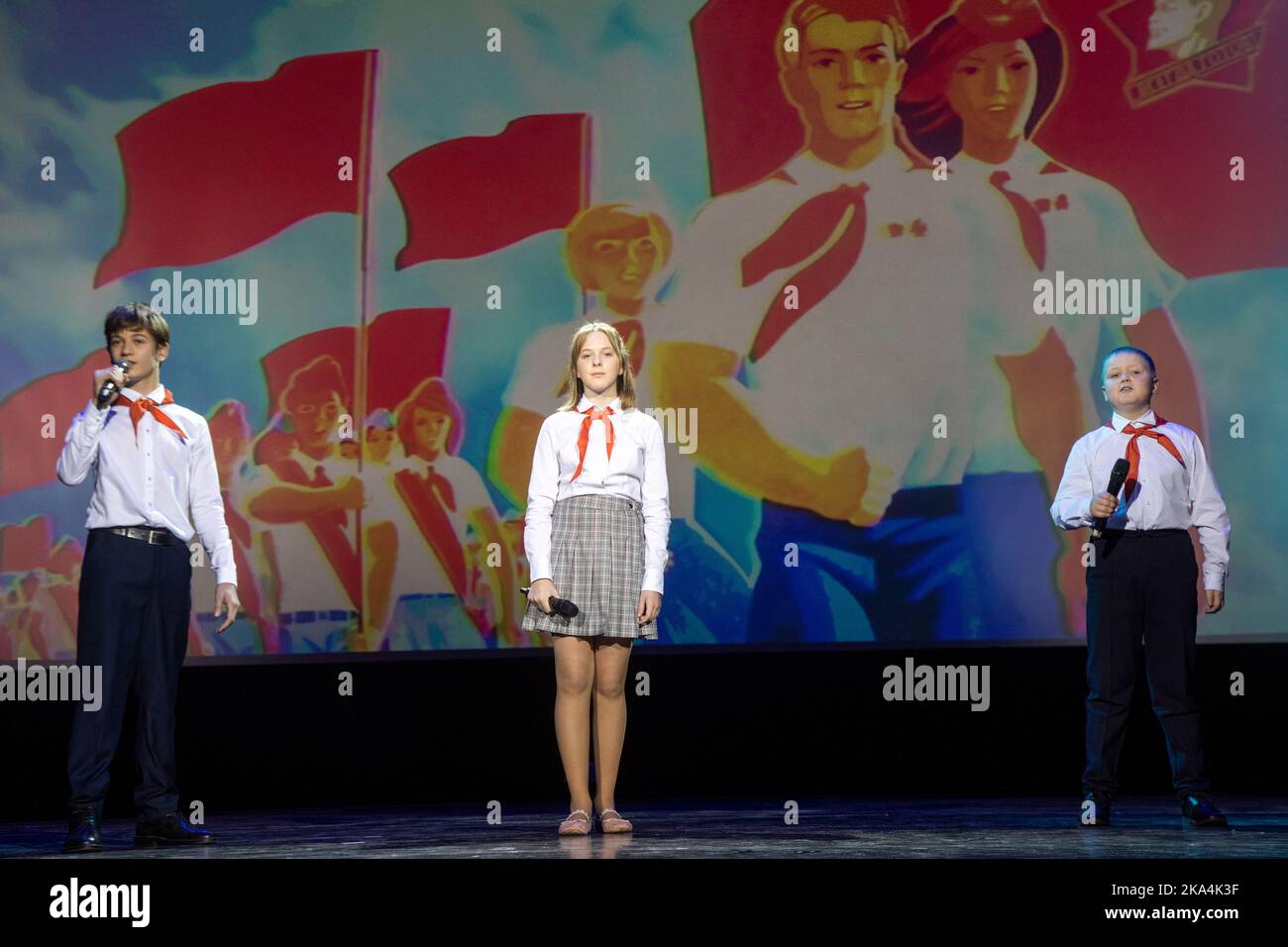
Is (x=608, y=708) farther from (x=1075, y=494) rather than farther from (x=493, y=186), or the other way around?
(x=493, y=186)

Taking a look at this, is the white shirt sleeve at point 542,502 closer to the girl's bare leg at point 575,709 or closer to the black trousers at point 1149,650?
the girl's bare leg at point 575,709

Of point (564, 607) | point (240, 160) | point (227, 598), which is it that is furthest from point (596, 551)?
point (240, 160)

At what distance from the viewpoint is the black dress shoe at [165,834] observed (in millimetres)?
3807

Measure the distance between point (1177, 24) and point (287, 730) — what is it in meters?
4.29

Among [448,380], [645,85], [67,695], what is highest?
[645,85]

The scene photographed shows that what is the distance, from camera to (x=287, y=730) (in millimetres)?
5262

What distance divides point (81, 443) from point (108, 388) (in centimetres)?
15

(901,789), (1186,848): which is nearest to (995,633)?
(901,789)

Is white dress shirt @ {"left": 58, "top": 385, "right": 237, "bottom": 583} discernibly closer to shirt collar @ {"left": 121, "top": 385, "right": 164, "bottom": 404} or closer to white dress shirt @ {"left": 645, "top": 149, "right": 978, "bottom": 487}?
shirt collar @ {"left": 121, "top": 385, "right": 164, "bottom": 404}

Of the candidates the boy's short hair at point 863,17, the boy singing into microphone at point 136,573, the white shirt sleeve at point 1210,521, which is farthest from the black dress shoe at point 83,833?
the boy's short hair at point 863,17

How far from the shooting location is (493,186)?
5.77 meters

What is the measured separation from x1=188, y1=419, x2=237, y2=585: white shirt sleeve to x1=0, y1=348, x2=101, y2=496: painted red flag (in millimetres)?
1870

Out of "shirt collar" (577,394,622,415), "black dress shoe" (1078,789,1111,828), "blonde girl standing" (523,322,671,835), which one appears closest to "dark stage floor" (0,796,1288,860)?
"black dress shoe" (1078,789,1111,828)
